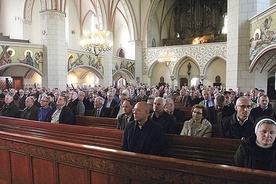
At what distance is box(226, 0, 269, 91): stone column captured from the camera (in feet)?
32.2

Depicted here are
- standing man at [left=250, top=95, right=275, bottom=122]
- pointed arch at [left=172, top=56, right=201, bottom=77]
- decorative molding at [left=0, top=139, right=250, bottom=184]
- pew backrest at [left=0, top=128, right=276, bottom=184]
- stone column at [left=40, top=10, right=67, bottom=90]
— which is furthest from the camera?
pointed arch at [left=172, top=56, right=201, bottom=77]

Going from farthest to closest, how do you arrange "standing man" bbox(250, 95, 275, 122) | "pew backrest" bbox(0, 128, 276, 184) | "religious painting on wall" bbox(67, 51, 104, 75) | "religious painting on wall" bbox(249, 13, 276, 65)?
1. "religious painting on wall" bbox(67, 51, 104, 75)
2. "religious painting on wall" bbox(249, 13, 276, 65)
3. "standing man" bbox(250, 95, 275, 122)
4. "pew backrest" bbox(0, 128, 276, 184)

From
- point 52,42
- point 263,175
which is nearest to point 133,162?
point 263,175

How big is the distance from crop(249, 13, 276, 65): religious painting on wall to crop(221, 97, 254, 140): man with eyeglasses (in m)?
5.91

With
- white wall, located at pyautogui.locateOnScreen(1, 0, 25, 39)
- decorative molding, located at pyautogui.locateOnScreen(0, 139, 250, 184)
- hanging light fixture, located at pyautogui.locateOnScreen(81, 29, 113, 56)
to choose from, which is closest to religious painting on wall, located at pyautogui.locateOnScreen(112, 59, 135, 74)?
hanging light fixture, located at pyautogui.locateOnScreen(81, 29, 113, 56)

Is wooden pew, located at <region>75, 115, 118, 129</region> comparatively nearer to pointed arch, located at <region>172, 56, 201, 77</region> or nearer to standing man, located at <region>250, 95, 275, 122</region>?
standing man, located at <region>250, 95, 275, 122</region>

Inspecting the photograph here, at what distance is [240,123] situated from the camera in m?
3.42

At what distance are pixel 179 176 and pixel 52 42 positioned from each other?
41.3 ft

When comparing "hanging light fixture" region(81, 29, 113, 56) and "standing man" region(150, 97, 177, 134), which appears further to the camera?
"hanging light fixture" region(81, 29, 113, 56)

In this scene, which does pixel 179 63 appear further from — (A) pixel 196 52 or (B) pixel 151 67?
(B) pixel 151 67

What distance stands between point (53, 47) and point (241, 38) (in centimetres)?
941

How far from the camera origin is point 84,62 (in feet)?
53.0

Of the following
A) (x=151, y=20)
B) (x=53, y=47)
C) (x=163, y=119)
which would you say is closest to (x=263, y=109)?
(x=163, y=119)

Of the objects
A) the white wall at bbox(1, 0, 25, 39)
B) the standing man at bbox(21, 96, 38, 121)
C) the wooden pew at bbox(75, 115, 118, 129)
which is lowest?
the wooden pew at bbox(75, 115, 118, 129)
